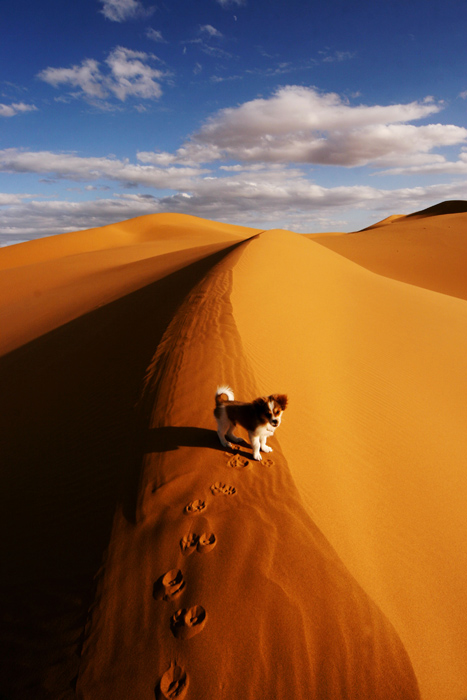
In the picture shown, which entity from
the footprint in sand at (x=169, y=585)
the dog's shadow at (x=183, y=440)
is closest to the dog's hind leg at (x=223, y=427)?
the dog's shadow at (x=183, y=440)

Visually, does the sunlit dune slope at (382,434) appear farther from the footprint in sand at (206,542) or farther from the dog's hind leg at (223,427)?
the footprint in sand at (206,542)

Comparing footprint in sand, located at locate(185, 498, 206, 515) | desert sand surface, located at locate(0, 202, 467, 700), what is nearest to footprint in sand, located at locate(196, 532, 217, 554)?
desert sand surface, located at locate(0, 202, 467, 700)

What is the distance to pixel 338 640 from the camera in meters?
2.46

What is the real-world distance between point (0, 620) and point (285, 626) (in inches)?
85.1

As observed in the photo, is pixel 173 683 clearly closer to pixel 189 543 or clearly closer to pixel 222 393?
pixel 189 543

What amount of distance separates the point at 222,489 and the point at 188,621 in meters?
1.13

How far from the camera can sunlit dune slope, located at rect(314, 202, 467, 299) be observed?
21.2 metres

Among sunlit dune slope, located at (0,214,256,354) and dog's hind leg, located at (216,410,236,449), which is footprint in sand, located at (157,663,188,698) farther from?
sunlit dune slope, located at (0,214,256,354)

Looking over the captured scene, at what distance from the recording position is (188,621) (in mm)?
2453

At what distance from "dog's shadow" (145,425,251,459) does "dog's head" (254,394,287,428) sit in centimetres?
79

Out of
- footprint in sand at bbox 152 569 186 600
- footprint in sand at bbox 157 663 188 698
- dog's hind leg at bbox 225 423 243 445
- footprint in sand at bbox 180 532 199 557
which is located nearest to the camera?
footprint in sand at bbox 157 663 188 698

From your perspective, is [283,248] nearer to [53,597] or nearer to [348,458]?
[348,458]

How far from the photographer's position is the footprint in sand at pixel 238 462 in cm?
371

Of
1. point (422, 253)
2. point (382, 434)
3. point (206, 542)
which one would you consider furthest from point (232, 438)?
point (422, 253)
